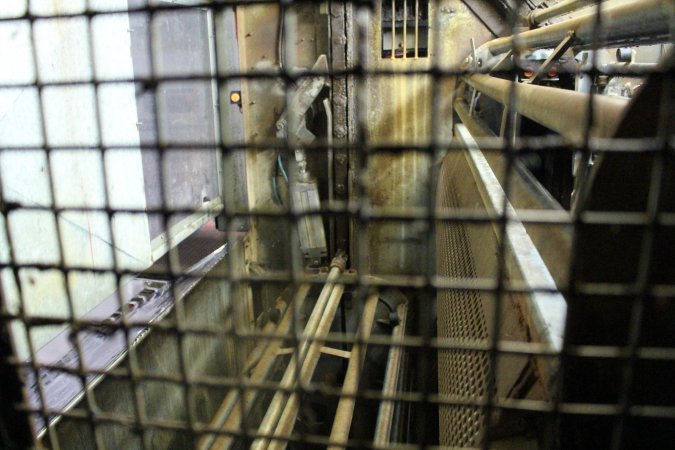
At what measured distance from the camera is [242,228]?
9.68 feet

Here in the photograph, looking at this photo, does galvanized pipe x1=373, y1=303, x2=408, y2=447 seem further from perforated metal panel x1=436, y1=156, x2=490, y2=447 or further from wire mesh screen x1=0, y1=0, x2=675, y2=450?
perforated metal panel x1=436, y1=156, x2=490, y2=447

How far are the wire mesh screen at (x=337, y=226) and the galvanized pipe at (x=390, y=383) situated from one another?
2cm

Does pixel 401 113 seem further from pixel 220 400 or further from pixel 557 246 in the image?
pixel 557 246

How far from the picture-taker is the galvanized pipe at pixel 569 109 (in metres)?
0.58

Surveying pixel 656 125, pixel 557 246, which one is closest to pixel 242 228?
pixel 557 246

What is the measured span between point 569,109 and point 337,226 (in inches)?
103

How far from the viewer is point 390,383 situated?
223cm

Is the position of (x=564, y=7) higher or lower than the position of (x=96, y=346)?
higher

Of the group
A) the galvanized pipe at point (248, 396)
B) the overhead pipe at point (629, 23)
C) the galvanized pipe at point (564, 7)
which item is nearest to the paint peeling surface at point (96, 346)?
the galvanized pipe at point (248, 396)

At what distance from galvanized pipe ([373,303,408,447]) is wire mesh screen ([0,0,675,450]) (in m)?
0.02

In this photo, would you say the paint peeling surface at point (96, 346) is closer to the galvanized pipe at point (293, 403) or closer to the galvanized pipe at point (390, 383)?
the galvanized pipe at point (293, 403)

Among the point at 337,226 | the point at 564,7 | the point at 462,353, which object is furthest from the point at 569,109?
the point at 337,226

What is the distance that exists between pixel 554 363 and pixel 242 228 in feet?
8.08

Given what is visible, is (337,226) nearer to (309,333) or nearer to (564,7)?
(309,333)
